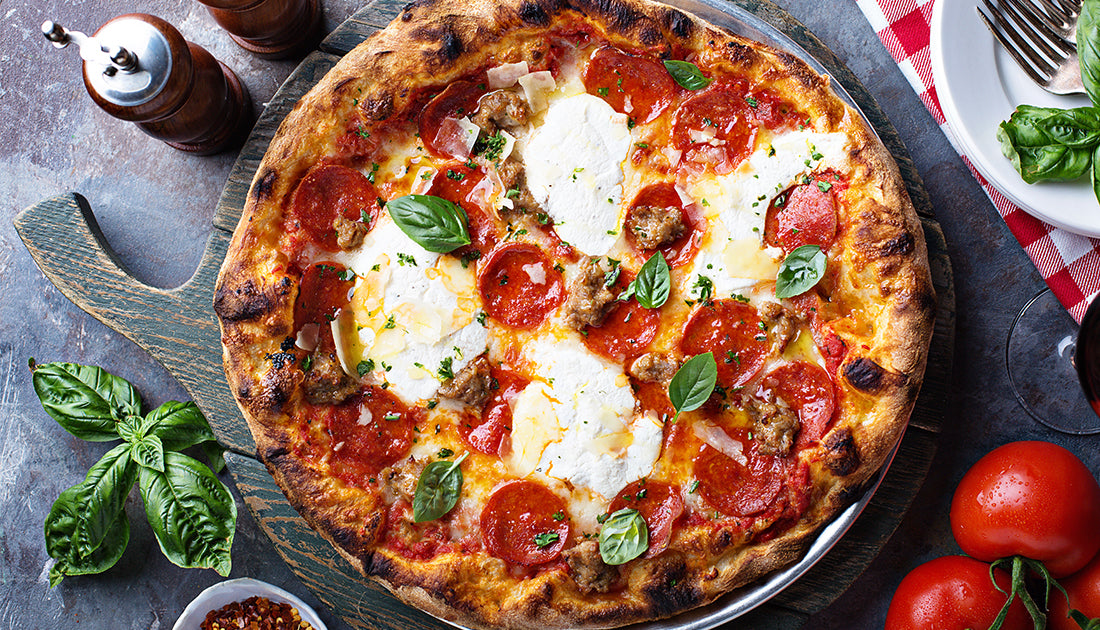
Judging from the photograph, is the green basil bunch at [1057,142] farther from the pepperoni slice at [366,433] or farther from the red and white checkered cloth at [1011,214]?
the pepperoni slice at [366,433]

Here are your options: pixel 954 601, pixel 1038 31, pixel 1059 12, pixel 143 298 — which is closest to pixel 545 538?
pixel 954 601

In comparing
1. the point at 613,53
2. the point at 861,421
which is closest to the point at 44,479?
the point at 613,53

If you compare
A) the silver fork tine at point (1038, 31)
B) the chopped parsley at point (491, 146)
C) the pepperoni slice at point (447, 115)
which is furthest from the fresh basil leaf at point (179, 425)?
the silver fork tine at point (1038, 31)

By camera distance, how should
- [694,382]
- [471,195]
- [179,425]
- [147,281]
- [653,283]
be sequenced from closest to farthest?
[694,382], [653,283], [471,195], [179,425], [147,281]

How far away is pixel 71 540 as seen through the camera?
3432 mm

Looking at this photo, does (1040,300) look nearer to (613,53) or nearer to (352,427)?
(613,53)

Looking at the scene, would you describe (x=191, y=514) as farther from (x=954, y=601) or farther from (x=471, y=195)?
(x=954, y=601)

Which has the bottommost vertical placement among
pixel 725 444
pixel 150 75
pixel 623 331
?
pixel 725 444

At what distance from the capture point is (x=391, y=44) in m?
3.19

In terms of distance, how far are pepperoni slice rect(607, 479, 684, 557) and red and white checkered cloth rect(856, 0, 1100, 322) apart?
6.19 feet

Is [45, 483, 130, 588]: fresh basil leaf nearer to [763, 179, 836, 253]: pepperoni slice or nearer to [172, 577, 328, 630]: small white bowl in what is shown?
[172, 577, 328, 630]: small white bowl

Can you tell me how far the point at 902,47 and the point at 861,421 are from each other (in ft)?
5.45

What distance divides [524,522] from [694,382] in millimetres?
858

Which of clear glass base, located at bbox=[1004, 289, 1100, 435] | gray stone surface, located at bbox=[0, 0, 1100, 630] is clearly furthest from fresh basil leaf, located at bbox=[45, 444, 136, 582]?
clear glass base, located at bbox=[1004, 289, 1100, 435]
